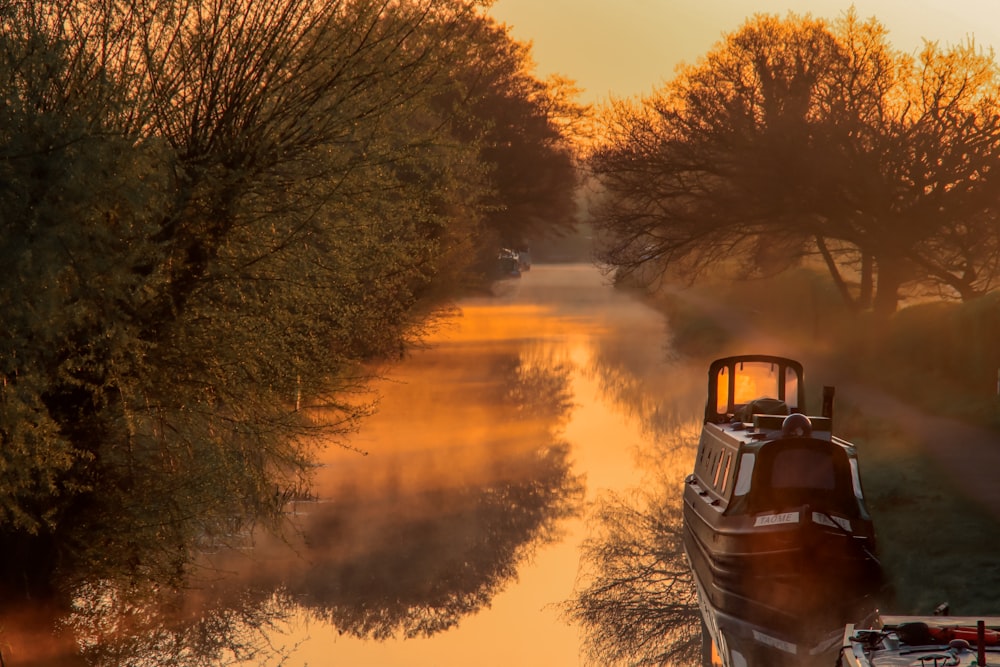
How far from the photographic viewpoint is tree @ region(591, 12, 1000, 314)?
2706 centimetres

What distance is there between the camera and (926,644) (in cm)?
862

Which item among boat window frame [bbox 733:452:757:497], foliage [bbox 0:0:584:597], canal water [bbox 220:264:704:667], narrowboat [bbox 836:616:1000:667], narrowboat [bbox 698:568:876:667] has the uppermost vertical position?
foliage [bbox 0:0:584:597]

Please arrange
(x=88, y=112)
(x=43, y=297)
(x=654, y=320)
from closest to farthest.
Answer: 1. (x=43, y=297)
2. (x=88, y=112)
3. (x=654, y=320)

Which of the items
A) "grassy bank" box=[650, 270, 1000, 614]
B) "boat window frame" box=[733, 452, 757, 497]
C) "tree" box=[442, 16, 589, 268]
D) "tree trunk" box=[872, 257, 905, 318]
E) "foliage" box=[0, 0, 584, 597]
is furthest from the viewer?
"tree" box=[442, 16, 589, 268]

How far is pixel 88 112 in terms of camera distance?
1115 cm

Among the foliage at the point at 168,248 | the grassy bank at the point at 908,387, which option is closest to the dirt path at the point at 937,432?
the grassy bank at the point at 908,387

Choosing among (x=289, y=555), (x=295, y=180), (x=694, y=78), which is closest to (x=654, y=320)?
(x=694, y=78)

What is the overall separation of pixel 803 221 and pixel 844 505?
15.3 metres

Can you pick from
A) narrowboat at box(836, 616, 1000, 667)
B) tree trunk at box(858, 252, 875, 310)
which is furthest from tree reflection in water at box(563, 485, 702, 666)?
tree trunk at box(858, 252, 875, 310)

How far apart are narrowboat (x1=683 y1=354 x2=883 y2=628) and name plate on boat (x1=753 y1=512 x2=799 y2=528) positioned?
0.5 inches

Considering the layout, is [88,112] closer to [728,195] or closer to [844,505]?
[844,505]

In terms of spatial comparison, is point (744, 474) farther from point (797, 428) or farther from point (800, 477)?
point (797, 428)

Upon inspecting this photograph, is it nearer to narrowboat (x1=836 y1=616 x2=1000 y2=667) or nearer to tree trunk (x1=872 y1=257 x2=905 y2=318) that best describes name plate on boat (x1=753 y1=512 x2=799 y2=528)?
narrowboat (x1=836 y1=616 x2=1000 y2=667)

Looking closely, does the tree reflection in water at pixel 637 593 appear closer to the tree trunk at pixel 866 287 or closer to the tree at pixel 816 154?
the tree at pixel 816 154
